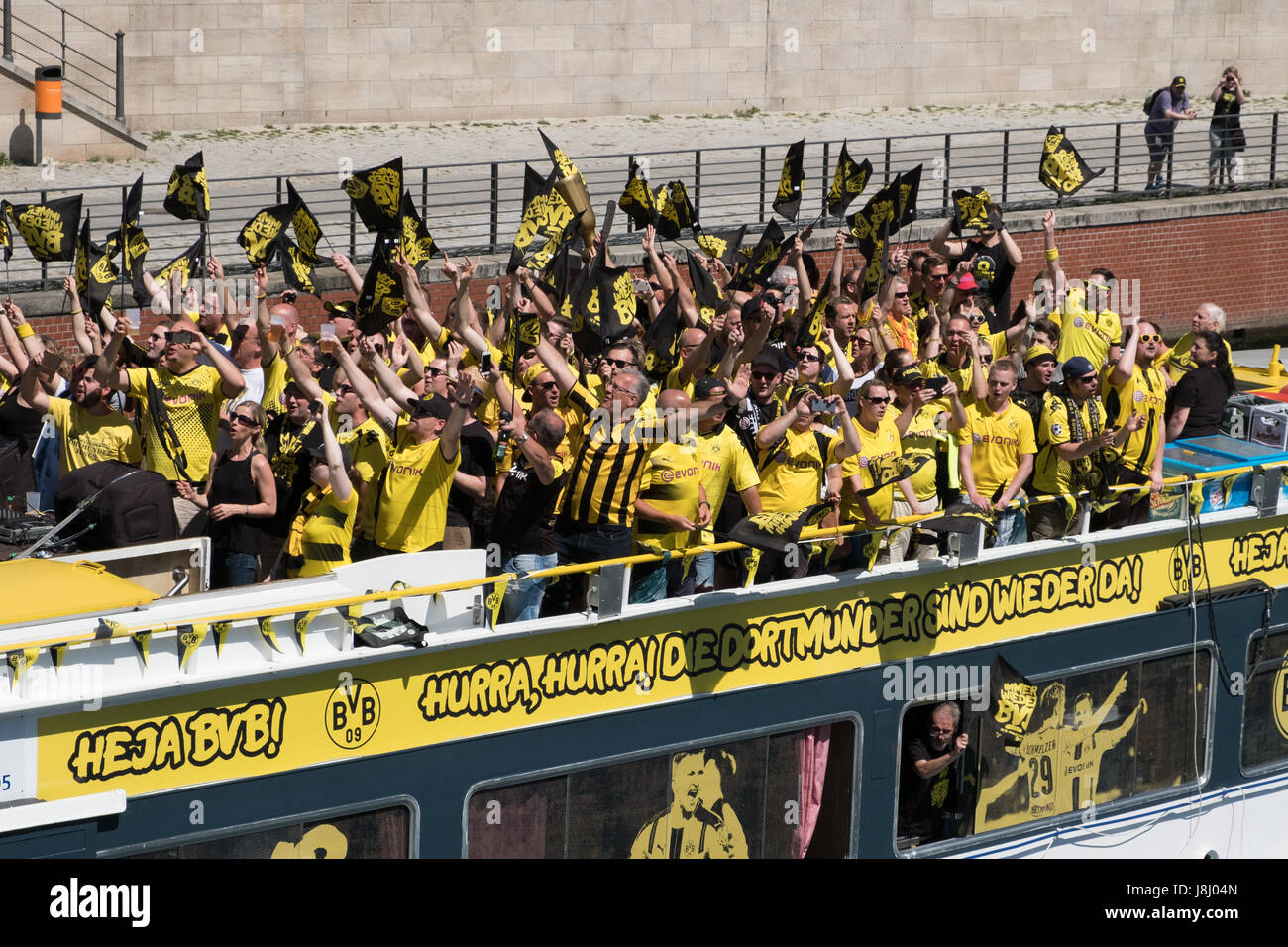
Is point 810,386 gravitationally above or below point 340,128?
below

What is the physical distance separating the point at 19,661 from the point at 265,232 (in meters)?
5.75

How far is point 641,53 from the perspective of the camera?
29.9m

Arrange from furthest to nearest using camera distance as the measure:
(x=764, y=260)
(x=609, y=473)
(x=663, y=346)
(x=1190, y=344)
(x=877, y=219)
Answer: (x=877, y=219) < (x=764, y=260) < (x=1190, y=344) < (x=663, y=346) < (x=609, y=473)

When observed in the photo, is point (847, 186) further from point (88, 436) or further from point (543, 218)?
point (88, 436)

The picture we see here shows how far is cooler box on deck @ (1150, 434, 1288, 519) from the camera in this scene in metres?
9.38

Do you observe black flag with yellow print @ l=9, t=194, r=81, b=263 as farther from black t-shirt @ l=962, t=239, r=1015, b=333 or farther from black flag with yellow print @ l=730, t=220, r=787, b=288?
black t-shirt @ l=962, t=239, r=1015, b=333

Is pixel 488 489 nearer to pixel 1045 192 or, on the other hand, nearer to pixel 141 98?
pixel 1045 192

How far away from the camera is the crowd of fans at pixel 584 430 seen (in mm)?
8219

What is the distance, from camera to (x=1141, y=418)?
966 centimetres

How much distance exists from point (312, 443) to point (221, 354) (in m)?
1.57

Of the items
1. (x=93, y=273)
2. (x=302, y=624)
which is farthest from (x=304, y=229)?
(x=302, y=624)

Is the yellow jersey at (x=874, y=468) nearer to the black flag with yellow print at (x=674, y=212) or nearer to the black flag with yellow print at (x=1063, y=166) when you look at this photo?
the black flag with yellow print at (x=674, y=212)
